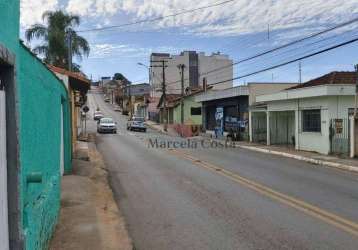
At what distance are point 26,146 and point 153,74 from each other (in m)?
110

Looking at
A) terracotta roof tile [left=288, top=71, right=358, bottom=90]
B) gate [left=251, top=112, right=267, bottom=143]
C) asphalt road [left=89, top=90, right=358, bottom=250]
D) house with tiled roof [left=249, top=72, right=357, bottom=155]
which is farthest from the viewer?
gate [left=251, top=112, right=267, bottom=143]

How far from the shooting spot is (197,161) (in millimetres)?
22094

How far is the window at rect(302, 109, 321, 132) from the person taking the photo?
27875mm

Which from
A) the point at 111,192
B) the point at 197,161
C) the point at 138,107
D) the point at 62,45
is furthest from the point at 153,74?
the point at 111,192

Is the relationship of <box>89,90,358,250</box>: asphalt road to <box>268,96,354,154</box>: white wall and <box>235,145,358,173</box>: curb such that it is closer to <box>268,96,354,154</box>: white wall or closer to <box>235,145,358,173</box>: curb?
<box>235,145,358,173</box>: curb

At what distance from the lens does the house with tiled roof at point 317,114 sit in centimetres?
2600

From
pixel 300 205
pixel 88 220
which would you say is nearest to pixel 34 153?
pixel 88 220

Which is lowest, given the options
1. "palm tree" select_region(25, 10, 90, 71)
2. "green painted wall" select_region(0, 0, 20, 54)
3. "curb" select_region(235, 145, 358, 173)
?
"curb" select_region(235, 145, 358, 173)

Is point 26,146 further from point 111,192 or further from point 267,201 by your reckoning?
point 111,192

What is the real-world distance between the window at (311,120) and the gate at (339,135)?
4.77ft

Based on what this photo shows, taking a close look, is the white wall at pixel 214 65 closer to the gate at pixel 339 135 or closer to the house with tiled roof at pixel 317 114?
the house with tiled roof at pixel 317 114

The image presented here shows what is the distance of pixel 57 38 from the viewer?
4575cm

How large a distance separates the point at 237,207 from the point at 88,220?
3196 mm

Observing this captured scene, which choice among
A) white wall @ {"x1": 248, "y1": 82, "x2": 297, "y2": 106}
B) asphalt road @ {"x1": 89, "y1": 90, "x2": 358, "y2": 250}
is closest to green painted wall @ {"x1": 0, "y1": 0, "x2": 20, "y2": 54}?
asphalt road @ {"x1": 89, "y1": 90, "x2": 358, "y2": 250}
